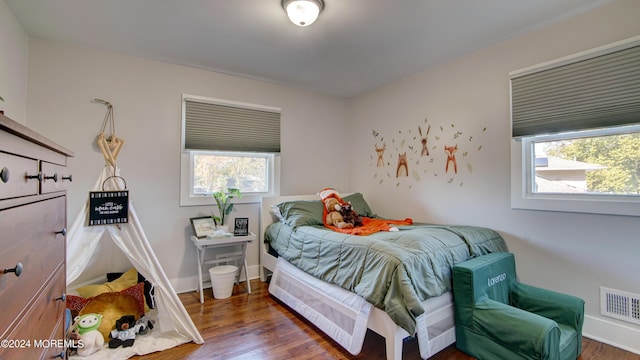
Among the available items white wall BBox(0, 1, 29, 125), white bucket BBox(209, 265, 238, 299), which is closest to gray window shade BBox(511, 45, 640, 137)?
white bucket BBox(209, 265, 238, 299)

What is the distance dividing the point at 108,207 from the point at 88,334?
0.84m

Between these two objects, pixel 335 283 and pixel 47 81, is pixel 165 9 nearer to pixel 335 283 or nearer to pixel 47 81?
pixel 47 81

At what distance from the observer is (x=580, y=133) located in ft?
7.36

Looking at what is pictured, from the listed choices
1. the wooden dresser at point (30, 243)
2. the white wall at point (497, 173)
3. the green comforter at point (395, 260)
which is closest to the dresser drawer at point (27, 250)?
the wooden dresser at point (30, 243)

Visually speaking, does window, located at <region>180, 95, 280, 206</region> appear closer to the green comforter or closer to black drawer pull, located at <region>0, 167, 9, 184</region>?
the green comforter

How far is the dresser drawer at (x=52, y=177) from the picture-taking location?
1.02 metres

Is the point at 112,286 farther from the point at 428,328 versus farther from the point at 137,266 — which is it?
the point at 428,328

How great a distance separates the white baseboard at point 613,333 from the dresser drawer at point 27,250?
10.3ft

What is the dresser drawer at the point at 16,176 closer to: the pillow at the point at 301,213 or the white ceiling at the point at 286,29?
the white ceiling at the point at 286,29

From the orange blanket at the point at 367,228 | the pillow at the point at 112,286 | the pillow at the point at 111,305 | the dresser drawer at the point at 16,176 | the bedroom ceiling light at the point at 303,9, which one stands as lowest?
the pillow at the point at 111,305

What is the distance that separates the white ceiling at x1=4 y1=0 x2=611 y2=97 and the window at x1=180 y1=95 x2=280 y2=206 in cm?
50

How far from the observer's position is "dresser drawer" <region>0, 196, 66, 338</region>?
723 millimetres

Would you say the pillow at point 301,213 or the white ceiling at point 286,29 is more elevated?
the white ceiling at point 286,29

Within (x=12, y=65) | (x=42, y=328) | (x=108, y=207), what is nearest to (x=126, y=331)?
(x=108, y=207)
